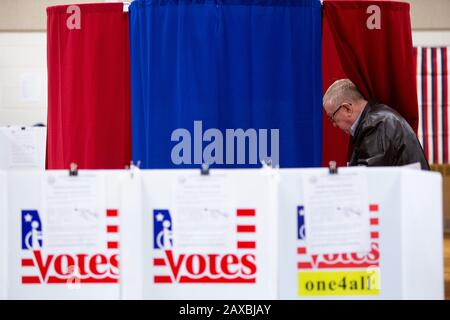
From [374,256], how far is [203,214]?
16.4 inches

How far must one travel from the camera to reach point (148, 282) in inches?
65.1

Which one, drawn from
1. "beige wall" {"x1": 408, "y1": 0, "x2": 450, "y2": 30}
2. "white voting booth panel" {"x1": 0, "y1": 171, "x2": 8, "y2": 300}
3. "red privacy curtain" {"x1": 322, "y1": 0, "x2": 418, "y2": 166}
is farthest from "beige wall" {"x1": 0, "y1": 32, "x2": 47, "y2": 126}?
"white voting booth panel" {"x1": 0, "y1": 171, "x2": 8, "y2": 300}

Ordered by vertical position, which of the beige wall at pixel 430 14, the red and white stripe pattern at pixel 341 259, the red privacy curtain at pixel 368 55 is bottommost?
the red and white stripe pattern at pixel 341 259

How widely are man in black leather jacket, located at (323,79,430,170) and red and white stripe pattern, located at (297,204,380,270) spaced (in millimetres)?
1126

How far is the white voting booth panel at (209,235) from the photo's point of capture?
1635 millimetres

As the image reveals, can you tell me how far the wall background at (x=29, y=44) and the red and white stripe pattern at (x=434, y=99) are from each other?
17cm

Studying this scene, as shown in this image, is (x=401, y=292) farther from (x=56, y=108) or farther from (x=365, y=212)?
(x=56, y=108)

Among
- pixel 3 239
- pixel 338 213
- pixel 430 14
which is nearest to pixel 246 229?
pixel 338 213

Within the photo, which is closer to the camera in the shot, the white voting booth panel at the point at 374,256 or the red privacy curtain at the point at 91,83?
the white voting booth panel at the point at 374,256

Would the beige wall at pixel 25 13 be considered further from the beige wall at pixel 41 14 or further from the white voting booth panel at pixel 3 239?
the white voting booth panel at pixel 3 239

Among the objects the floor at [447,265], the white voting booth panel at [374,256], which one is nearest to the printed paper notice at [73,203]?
the white voting booth panel at [374,256]

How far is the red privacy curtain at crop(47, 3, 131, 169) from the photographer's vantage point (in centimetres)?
305
